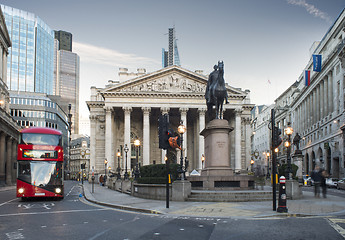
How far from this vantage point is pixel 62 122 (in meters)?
129

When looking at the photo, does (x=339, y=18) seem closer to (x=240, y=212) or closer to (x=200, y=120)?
(x=200, y=120)

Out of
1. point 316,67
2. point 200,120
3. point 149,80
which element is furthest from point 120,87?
point 316,67

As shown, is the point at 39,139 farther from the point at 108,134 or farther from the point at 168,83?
the point at 168,83

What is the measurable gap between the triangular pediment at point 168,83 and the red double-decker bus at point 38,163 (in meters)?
43.0

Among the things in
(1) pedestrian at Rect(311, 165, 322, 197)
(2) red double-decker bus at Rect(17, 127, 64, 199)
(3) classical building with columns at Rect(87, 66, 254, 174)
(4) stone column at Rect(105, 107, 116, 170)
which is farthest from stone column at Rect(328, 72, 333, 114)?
(2) red double-decker bus at Rect(17, 127, 64, 199)

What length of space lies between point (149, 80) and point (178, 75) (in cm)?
567

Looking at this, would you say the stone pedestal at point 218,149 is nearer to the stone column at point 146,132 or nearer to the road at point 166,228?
the road at point 166,228

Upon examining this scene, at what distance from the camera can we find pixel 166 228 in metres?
13.0

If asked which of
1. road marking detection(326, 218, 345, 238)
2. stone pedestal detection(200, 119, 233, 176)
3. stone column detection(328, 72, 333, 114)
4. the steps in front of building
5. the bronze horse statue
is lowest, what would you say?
the steps in front of building

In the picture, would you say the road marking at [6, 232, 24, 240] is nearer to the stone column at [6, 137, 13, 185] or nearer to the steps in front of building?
Result: the steps in front of building

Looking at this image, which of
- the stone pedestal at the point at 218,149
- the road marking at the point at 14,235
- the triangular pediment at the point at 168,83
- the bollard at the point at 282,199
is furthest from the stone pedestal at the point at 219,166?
the triangular pediment at the point at 168,83

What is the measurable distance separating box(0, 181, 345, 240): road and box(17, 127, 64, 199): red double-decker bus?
8.85m

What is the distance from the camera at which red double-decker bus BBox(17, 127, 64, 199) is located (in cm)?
2483

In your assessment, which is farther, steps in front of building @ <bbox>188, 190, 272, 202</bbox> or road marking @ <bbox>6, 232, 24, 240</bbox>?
steps in front of building @ <bbox>188, 190, 272, 202</bbox>
